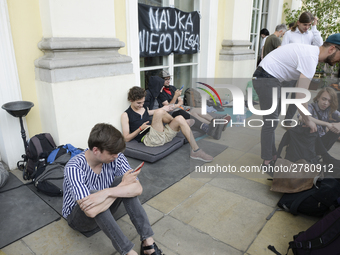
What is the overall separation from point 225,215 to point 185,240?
53 cm

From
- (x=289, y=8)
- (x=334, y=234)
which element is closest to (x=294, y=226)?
(x=334, y=234)

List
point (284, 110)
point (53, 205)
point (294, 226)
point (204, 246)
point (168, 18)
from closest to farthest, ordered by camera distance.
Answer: point (204, 246) → point (294, 226) → point (53, 205) → point (284, 110) → point (168, 18)

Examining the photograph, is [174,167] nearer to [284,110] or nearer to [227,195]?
[227,195]

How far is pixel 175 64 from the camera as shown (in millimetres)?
5773

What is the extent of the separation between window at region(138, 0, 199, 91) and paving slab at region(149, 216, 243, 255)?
3.23m

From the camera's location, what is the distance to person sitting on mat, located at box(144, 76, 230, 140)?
4242 millimetres

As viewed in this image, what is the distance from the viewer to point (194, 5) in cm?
593

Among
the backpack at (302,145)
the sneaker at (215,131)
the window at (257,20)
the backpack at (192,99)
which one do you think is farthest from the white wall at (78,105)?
the window at (257,20)

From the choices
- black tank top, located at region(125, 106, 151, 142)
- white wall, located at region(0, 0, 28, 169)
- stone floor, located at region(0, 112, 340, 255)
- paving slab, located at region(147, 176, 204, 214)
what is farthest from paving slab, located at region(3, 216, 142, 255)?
black tank top, located at region(125, 106, 151, 142)

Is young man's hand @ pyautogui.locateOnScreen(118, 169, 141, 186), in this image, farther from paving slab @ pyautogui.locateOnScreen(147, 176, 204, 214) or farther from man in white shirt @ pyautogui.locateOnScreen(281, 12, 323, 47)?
man in white shirt @ pyautogui.locateOnScreen(281, 12, 323, 47)

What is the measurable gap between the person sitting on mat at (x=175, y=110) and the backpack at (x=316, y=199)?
204 cm

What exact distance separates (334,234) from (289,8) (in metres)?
9.29

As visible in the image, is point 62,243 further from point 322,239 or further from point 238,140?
point 238,140

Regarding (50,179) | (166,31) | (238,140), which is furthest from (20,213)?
(166,31)
